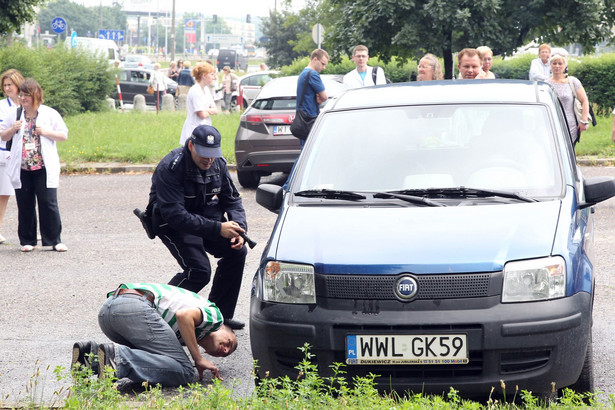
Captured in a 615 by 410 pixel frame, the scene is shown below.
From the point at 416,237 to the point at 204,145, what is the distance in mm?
1815

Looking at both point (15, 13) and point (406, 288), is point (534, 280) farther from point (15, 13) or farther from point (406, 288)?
point (15, 13)

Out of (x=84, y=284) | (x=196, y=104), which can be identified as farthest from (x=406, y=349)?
(x=196, y=104)

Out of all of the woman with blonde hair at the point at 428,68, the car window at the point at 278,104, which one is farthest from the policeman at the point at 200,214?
the car window at the point at 278,104

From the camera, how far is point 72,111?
26141 millimetres

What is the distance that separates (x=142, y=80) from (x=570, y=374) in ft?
114

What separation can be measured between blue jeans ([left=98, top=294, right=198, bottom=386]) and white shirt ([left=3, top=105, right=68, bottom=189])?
4.57m

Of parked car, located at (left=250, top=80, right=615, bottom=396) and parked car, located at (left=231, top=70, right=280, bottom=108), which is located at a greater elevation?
parked car, located at (left=250, top=80, right=615, bottom=396)

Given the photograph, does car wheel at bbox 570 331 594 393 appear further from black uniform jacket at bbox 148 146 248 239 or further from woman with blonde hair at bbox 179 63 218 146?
woman with blonde hair at bbox 179 63 218 146

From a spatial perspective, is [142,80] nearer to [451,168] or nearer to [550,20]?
[550,20]

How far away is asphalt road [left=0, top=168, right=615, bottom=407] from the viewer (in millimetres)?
5719

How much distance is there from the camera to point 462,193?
17.5 ft

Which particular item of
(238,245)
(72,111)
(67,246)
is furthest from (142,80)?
(238,245)

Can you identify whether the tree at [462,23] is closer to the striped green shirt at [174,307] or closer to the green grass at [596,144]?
the green grass at [596,144]

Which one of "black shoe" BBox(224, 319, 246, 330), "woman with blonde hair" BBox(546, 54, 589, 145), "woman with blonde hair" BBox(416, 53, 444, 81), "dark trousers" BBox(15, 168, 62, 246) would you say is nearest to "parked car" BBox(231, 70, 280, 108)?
"woman with blonde hair" BBox(546, 54, 589, 145)
